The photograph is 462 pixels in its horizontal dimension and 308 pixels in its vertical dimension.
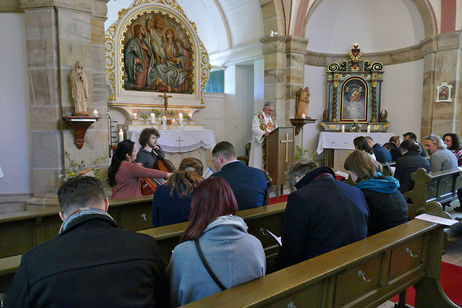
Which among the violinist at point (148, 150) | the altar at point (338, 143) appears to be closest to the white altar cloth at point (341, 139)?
the altar at point (338, 143)

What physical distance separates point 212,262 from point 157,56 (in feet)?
27.6

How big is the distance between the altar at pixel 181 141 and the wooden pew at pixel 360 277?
252 inches

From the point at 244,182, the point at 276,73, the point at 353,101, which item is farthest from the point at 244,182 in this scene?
the point at 353,101

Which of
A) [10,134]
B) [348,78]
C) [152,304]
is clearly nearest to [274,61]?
[348,78]

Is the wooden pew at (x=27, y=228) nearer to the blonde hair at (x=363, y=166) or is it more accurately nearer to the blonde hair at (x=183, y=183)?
the blonde hair at (x=183, y=183)

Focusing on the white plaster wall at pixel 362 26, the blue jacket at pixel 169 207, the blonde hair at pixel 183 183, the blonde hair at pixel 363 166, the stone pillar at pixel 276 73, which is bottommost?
the blue jacket at pixel 169 207

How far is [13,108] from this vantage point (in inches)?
210

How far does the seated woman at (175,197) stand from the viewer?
8.55 feet

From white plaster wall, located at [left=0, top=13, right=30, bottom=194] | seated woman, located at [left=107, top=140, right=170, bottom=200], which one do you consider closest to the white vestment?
seated woman, located at [left=107, top=140, right=170, bottom=200]

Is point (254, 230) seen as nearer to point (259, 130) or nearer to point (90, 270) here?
point (90, 270)

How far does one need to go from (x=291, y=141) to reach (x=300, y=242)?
5428 mm

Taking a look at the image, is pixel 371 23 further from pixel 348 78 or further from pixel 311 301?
pixel 311 301

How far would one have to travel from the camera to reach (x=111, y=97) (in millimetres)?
8312

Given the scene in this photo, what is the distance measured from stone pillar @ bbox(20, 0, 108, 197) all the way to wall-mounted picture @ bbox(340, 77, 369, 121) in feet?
27.0
